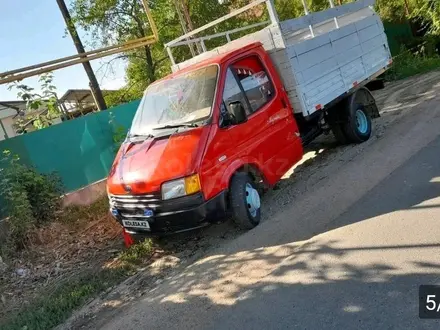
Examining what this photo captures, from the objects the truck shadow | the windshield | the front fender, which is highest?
the windshield

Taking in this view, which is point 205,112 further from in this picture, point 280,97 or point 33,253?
point 33,253

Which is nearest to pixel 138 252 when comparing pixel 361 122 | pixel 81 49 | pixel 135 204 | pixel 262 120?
pixel 135 204

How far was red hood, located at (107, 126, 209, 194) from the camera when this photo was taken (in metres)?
4.57

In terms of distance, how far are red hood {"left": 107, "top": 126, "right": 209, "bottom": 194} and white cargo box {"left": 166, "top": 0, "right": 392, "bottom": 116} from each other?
2.03 m

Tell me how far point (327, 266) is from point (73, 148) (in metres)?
6.19

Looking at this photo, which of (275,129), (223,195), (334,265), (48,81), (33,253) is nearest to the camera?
(334,265)

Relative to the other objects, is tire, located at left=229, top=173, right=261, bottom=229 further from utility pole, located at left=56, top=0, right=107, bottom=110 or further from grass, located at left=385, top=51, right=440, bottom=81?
grass, located at left=385, top=51, right=440, bottom=81

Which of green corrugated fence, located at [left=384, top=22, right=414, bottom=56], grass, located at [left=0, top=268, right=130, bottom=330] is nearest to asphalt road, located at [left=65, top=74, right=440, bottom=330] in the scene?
grass, located at [left=0, top=268, right=130, bottom=330]

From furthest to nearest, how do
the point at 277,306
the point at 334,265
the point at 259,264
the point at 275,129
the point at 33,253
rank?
the point at 33,253
the point at 275,129
the point at 259,264
the point at 334,265
the point at 277,306

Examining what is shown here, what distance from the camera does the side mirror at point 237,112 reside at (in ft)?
16.2

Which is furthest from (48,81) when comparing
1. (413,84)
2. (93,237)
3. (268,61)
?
(413,84)

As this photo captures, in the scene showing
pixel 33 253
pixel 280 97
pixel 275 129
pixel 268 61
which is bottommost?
pixel 33 253

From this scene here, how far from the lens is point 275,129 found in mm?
5734

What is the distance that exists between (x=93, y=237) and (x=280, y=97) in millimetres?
3603
